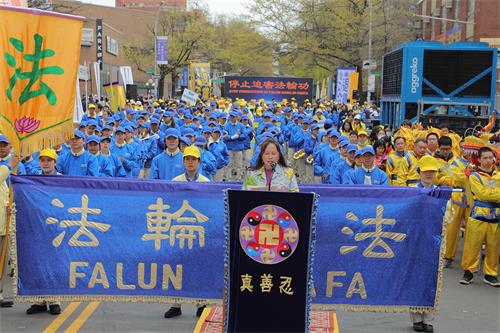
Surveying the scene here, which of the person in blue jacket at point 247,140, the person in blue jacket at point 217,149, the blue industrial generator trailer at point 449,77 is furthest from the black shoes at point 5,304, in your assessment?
the blue industrial generator trailer at point 449,77

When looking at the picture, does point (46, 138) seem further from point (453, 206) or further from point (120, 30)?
point (120, 30)

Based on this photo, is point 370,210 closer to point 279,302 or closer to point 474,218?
point 279,302

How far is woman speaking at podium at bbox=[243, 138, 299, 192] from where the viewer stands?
627cm

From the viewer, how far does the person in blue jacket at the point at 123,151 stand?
1341 cm

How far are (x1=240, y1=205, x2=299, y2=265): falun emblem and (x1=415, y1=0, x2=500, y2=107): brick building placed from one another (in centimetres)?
2695

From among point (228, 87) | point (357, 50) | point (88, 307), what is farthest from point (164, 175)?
point (357, 50)

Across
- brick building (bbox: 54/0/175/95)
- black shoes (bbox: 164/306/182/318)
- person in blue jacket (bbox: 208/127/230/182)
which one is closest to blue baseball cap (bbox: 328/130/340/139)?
person in blue jacket (bbox: 208/127/230/182)

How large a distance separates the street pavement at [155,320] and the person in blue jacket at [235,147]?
1144cm

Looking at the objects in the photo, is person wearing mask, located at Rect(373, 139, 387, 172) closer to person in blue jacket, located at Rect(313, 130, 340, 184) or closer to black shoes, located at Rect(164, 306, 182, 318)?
person in blue jacket, located at Rect(313, 130, 340, 184)

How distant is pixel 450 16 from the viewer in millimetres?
48156

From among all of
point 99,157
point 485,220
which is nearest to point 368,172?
point 485,220

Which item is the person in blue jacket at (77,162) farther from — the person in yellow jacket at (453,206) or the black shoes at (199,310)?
the person in yellow jacket at (453,206)

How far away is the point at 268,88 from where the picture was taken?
36.5 m

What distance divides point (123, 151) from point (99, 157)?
2.43 metres
